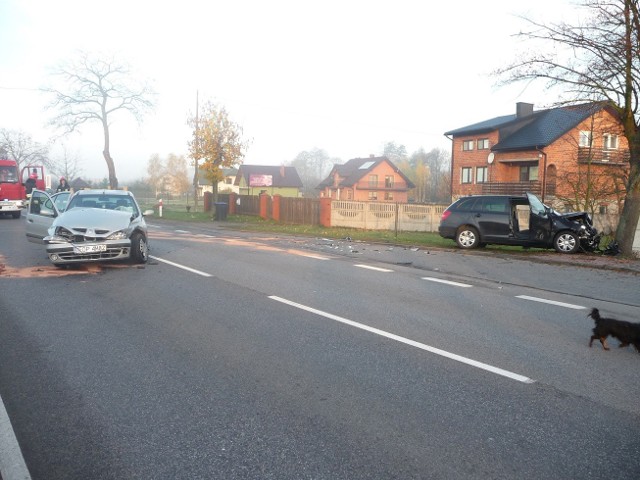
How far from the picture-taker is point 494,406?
13.1ft

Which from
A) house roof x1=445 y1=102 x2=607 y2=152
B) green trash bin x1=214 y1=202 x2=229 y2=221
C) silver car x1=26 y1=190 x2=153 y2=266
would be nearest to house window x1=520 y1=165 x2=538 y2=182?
house roof x1=445 y1=102 x2=607 y2=152

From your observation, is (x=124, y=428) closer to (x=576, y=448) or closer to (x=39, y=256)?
(x=576, y=448)

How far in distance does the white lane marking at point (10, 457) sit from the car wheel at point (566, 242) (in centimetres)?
1407

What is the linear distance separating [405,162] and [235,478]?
122 metres

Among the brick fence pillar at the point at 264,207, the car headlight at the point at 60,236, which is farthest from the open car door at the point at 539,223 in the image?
the brick fence pillar at the point at 264,207

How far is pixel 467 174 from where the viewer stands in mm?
46094

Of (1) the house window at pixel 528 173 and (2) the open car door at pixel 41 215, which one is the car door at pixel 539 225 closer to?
(2) the open car door at pixel 41 215

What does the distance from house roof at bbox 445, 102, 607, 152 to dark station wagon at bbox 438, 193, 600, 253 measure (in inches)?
1005

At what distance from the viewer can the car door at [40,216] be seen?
1265 cm

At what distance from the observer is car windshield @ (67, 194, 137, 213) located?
39.2 ft

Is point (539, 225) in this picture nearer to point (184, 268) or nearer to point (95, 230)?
point (184, 268)

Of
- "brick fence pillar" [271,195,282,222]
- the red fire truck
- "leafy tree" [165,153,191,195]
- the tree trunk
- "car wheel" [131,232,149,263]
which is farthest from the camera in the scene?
"leafy tree" [165,153,191,195]

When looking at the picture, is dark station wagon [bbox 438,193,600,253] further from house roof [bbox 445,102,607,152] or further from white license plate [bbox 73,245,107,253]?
house roof [bbox 445,102,607,152]

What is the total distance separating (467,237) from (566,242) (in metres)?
2.70
